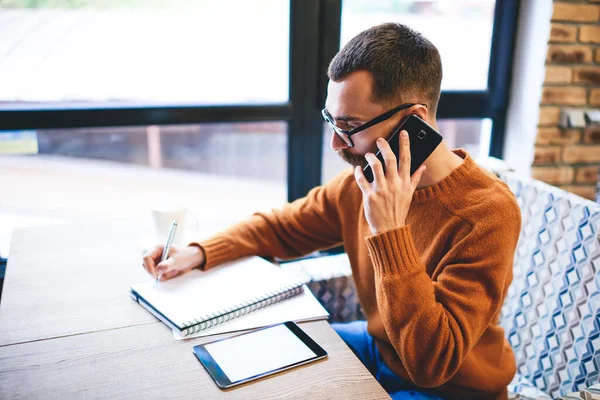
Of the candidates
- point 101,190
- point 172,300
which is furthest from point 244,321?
point 101,190

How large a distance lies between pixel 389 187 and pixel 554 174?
1.22 meters

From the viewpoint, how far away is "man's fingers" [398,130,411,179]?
1.07m

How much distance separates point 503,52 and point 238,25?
0.98 metres

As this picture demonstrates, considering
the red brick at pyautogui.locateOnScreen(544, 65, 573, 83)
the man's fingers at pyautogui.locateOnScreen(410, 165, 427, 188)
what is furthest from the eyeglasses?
the red brick at pyautogui.locateOnScreen(544, 65, 573, 83)

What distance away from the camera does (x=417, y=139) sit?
1080mm

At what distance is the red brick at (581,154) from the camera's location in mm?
1979

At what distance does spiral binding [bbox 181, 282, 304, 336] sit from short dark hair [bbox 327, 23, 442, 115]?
43 cm

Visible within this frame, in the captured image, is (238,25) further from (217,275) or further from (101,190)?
(217,275)

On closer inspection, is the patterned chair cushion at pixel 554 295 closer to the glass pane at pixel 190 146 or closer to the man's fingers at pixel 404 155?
the man's fingers at pixel 404 155

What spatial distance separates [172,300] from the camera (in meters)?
1.08

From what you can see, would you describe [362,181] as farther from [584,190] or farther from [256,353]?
[584,190]

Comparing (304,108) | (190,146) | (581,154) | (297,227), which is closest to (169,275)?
(297,227)

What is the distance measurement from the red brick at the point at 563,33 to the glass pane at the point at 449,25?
0.76ft

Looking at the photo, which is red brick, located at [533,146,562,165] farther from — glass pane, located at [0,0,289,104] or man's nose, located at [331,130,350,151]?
man's nose, located at [331,130,350,151]
